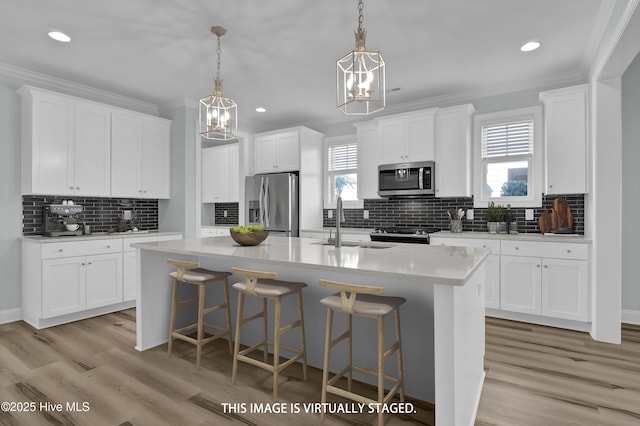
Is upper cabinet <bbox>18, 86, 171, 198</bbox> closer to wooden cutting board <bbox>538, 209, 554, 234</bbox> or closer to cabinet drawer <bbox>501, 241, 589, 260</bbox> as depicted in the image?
cabinet drawer <bbox>501, 241, 589, 260</bbox>

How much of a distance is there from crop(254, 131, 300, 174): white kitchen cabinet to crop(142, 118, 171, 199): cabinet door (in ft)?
4.64

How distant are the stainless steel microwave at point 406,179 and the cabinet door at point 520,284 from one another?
4.08 ft

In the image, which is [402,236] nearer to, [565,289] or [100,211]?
[565,289]

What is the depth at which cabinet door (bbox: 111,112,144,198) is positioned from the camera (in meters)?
4.38

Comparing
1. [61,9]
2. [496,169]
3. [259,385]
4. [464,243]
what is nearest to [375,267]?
[259,385]

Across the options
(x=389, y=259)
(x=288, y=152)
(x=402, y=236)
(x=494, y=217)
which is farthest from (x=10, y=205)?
(x=494, y=217)

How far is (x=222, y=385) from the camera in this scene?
94.4 inches

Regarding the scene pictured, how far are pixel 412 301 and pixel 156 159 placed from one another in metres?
4.08

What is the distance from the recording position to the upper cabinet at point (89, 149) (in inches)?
147

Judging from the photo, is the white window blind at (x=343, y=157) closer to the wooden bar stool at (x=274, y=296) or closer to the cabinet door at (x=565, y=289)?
the cabinet door at (x=565, y=289)

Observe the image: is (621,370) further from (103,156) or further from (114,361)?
(103,156)

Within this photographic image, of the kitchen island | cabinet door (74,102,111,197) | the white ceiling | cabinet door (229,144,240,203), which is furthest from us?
cabinet door (229,144,240,203)

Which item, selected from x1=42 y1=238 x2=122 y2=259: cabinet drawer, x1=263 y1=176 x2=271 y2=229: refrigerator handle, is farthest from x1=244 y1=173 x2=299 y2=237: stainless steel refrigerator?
x1=42 y1=238 x2=122 y2=259: cabinet drawer

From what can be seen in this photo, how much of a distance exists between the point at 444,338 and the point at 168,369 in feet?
6.80
